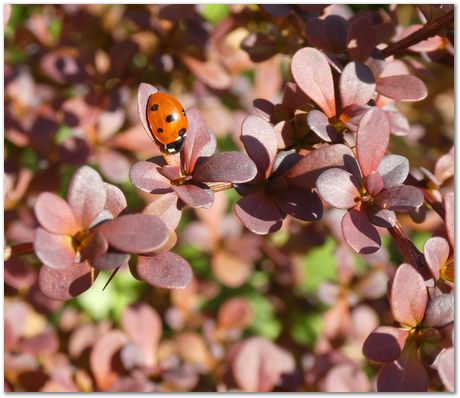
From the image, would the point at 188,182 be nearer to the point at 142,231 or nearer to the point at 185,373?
the point at 142,231

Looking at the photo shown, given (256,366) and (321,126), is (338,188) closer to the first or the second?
(321,126)

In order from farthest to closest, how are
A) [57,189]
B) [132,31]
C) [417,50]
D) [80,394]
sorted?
[132,31], [57,189], [80,394], [417,50]

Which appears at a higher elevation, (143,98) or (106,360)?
(143,98)

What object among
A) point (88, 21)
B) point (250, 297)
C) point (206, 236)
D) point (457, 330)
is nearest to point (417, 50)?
point (457, 330)

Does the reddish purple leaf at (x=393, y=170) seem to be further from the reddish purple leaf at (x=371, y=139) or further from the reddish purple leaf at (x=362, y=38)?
the reddish purple leaf at (x=362, y=38)

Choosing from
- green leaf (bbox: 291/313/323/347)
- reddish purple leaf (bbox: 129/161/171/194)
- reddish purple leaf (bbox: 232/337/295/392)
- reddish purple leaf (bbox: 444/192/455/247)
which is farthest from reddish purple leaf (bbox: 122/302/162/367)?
reddish purple leaf (bbox: 444/192/455/247)

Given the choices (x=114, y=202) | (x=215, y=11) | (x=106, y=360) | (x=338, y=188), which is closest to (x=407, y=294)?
(x=338, y=188)
